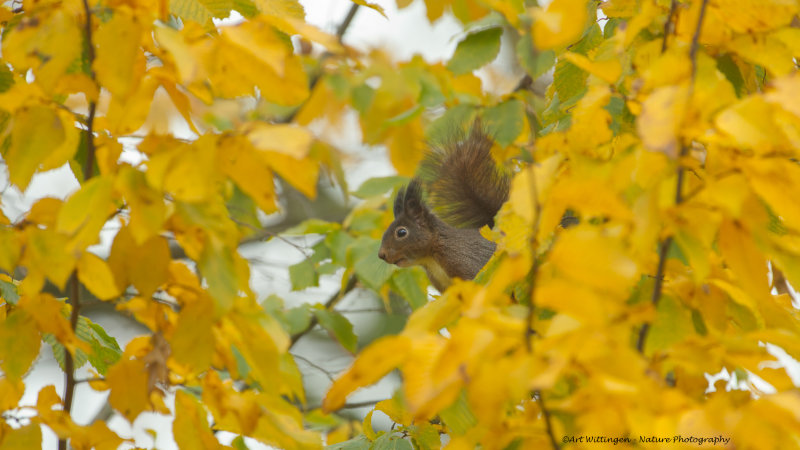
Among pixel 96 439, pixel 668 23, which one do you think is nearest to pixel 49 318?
pixel 96 439

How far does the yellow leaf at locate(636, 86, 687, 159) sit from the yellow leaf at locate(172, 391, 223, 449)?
667 mm

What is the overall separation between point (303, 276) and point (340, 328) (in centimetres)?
21

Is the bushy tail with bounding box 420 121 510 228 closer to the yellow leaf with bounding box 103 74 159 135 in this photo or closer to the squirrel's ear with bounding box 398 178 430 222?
the squirrel's ear with bounding box 398 178 430 222

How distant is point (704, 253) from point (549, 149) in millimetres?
417

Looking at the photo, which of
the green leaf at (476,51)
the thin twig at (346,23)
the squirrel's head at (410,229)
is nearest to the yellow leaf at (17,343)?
the green leaf at (476,51)

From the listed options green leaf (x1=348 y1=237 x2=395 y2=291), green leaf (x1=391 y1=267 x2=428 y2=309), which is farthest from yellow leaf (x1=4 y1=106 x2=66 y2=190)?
green leaf (x1=391 y1=267 x2=428 y2=309)

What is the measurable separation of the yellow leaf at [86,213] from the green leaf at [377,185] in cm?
168

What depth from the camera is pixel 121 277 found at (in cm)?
89

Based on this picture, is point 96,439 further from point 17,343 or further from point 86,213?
point 86,213

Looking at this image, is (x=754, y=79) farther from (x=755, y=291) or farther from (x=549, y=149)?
(x=755, y=291)

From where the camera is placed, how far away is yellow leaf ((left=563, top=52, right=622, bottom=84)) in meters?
0.86

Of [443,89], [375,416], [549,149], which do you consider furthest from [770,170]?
[375,416]

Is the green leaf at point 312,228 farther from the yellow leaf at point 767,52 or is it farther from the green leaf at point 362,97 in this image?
the yellow leaf at point 767,52

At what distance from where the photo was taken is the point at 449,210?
2711mm
